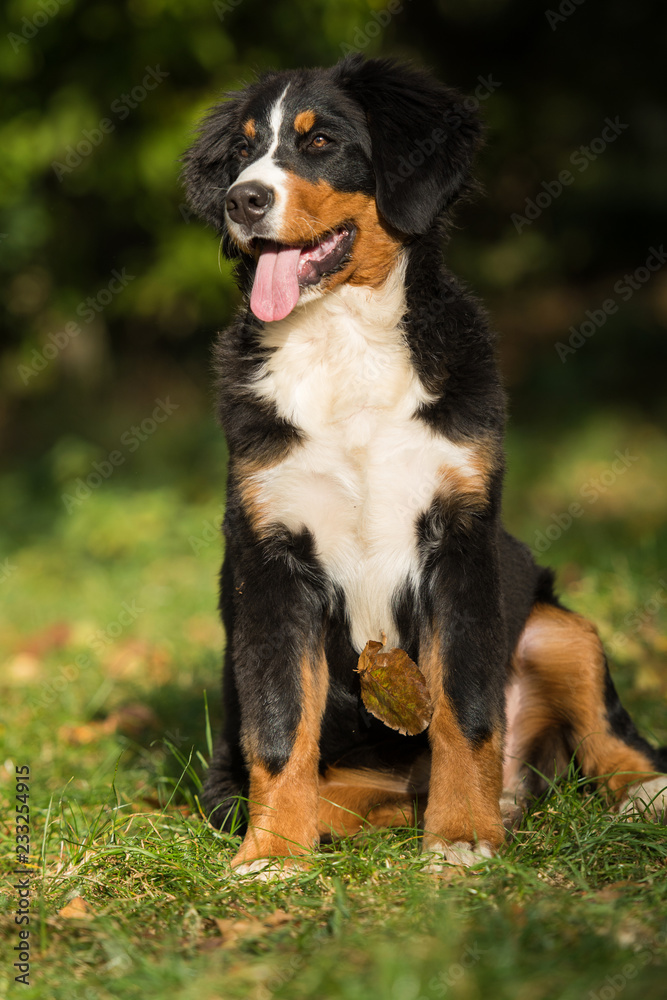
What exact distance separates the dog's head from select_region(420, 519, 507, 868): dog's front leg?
0.96 m

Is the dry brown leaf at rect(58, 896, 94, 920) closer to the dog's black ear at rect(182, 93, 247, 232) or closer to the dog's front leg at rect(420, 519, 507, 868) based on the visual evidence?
the dog's front leg at rect(420, 519, 507, 868)

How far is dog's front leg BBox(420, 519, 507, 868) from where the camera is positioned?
110 inches

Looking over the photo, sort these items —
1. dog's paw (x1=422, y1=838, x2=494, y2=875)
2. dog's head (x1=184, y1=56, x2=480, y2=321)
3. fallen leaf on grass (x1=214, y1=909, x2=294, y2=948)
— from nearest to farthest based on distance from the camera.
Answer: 1. fallen leaf on grass (x1=214, y1=909, x2=294, y2=948)
2. dog's paw (x1=422, y1=838, x2=494, y2=875)
3. dog's head (x1=184, y1=56, x2=480, y2=321)

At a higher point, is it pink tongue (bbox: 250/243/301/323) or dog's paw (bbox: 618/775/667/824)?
pink tongue (bbox: 250/243/301/323)

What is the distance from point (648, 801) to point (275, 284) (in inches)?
77.7

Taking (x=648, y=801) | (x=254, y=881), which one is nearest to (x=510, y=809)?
(x=648, y=801)

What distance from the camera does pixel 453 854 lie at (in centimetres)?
262

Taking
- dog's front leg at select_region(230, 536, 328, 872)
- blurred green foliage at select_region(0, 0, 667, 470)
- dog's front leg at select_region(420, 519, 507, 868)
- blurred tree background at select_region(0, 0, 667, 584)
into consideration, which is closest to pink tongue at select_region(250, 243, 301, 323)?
dog's front leg at select_region(230, 536, 328, 872)

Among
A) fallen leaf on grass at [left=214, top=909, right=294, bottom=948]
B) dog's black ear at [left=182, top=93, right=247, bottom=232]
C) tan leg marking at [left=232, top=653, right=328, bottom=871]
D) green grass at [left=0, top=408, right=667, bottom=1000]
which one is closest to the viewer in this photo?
green grass at [left=0, top=408, right=667, bottom=1000]

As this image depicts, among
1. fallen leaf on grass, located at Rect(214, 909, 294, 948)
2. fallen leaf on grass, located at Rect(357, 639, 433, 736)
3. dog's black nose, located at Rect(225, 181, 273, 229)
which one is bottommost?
fallen leaf on grass, located at Rect(214, 909, 294, 948)

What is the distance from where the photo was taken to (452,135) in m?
3.29

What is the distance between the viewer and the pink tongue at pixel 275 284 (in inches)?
122

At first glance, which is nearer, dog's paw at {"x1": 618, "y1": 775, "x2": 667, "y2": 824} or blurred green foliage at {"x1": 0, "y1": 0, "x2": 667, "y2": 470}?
dog's paw at {"x1": 618, "y1": 775, "x2": 667, "y2": 824}

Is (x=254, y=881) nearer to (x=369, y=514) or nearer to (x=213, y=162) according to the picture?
(x=369, y=514)
